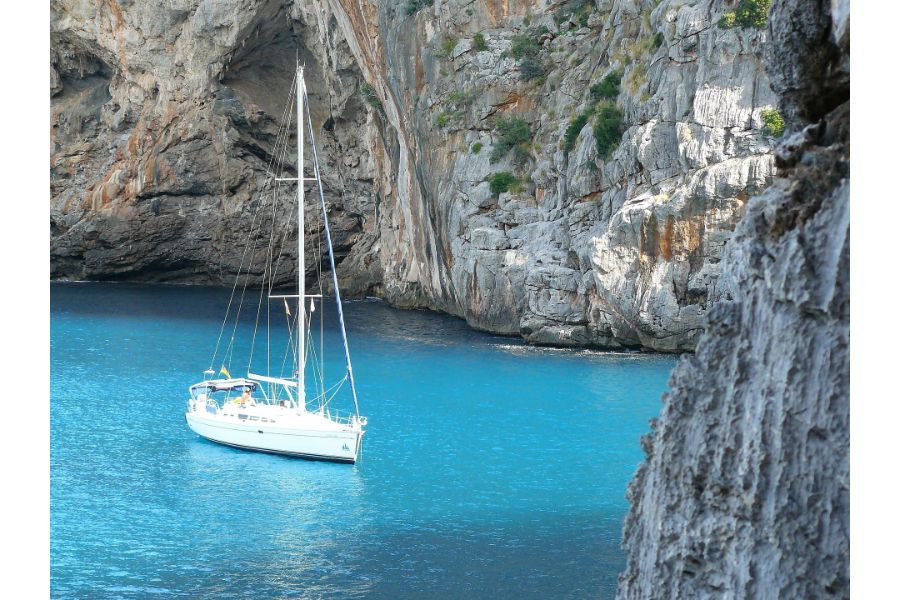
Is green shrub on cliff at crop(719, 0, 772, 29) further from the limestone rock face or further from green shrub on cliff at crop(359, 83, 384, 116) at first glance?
the limestone rock face

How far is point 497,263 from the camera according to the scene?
Result: 4662 centimetres

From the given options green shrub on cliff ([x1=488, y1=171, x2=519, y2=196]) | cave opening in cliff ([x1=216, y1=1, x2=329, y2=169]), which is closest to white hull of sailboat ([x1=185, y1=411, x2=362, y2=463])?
green shrub on cliff ([x1=488, y1=171, x2=519, y2=196])

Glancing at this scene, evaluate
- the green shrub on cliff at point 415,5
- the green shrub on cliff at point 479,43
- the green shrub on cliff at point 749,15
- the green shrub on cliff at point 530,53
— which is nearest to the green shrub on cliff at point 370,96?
the green shrub on cliff at point 415,5

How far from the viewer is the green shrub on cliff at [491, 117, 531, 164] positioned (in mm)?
47781

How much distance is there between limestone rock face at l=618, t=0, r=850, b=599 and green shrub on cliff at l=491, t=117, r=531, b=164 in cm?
3911

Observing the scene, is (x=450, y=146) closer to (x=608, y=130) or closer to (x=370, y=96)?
(x=370, y=96)

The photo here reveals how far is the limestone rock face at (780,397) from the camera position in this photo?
24.4ft

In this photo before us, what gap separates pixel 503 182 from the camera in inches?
1879

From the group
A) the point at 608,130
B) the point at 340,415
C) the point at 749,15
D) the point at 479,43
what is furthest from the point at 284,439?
the point at 479,43

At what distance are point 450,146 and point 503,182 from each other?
448cm

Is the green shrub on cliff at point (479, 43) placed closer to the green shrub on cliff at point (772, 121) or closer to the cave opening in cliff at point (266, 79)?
the green shrub on cliff at point (772, 121)

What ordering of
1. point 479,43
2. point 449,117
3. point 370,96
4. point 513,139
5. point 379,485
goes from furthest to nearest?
point 370,96
point 449,117
point 479,43
point 513,139
point 379,485

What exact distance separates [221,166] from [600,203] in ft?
99.4

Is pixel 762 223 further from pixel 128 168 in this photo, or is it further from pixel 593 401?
pixel 128 168
